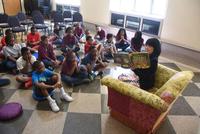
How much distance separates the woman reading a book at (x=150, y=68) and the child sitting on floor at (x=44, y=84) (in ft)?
4.18

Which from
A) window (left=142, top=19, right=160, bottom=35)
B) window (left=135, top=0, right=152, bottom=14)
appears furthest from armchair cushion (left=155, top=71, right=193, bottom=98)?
window (left=135, top=0, right=152, bottom=14)

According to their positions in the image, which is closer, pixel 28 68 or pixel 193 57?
pixel 28 68

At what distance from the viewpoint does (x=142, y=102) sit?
Answer: 89.9 inches

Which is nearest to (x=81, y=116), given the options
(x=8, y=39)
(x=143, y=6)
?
(x=8, y=39)

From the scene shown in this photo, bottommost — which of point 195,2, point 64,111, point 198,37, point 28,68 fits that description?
point 64,111

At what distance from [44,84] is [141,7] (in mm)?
4836

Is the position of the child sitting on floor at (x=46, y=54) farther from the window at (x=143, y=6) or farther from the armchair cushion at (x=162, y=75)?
the window at (x=143, y=6)

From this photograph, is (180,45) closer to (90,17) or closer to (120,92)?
(120,92)

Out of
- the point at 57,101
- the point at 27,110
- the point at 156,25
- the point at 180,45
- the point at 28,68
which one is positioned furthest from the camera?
the point at 156,25

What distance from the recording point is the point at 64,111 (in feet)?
10.0

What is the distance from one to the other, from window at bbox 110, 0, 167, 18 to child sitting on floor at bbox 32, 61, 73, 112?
4.08 meters

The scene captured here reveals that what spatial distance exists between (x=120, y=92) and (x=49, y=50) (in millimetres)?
2532

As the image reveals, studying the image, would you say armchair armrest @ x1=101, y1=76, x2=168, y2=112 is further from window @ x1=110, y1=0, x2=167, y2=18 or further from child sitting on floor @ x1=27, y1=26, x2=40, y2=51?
window @ x1=110, y1=0, x2=167, y2=18

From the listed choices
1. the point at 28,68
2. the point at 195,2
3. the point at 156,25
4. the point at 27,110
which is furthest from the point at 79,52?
the point at 195,2
